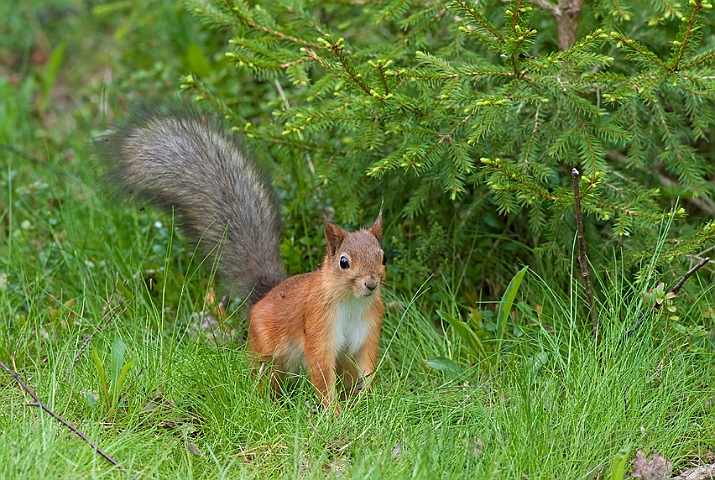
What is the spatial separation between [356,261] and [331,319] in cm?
25

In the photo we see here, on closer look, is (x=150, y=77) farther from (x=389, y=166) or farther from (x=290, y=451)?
(x=290, y=451)

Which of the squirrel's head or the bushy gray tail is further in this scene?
the bushy gray tail

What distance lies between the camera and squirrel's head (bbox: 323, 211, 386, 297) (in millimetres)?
2799

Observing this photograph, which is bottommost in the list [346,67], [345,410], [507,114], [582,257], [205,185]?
[345,410]

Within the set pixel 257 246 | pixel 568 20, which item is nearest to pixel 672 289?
pixel 568 20

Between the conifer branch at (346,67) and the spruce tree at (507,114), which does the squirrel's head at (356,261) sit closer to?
the spruce tree at (507,114)

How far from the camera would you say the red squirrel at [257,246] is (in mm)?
2936

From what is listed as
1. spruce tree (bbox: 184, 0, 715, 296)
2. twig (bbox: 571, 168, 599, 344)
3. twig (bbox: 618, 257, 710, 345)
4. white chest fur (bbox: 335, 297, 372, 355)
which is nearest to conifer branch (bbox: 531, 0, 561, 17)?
spruce tree (bbox: 184, 0, 715, 296)

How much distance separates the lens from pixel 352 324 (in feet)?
9.78

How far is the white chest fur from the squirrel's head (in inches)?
2.7

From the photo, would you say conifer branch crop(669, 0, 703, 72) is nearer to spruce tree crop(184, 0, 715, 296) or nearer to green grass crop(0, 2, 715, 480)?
spruce tree crop(184, 0, 715, 296)

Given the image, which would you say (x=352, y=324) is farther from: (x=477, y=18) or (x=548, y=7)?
(x=548, y=7)

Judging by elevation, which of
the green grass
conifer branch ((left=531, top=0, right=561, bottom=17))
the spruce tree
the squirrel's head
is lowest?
the green grass

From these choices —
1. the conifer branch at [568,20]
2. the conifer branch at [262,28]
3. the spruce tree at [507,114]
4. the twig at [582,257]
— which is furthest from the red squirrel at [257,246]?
the conifer branch at [568,20]
